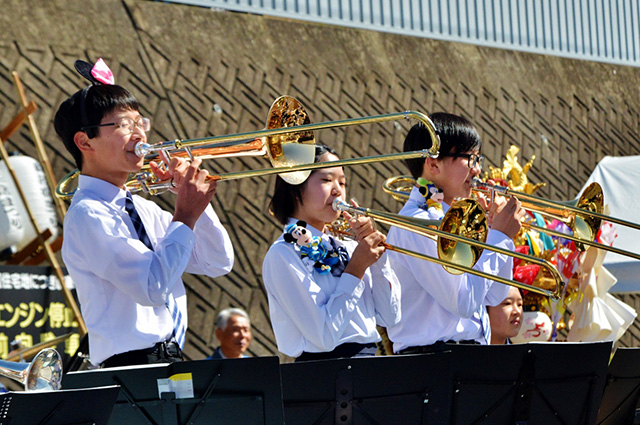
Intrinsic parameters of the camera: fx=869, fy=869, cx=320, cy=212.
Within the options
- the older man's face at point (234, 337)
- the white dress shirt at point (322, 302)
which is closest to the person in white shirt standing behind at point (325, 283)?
the white dress shirt at point (322, 302)

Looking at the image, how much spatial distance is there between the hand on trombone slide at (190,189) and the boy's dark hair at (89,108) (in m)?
0.30

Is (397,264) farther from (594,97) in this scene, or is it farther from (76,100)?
(594,97)

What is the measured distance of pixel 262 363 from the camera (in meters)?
2.84

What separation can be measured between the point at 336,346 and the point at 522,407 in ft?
2.56

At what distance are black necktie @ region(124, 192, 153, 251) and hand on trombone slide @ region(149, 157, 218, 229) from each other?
0.48ft

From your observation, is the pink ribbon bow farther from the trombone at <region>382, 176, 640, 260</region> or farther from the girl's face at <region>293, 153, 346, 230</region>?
the trombone at <region>382, 176, 640, 260</region>

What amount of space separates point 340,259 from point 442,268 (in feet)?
1.50

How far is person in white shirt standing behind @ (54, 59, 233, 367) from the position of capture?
2.94 metres

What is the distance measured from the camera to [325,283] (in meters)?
3.52

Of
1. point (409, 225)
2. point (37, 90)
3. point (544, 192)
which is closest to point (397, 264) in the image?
point (409, 225)

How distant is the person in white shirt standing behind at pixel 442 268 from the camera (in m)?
3.73

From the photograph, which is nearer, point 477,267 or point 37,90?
point 477,267

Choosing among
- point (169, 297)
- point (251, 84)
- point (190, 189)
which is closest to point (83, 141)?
point (190, 189)

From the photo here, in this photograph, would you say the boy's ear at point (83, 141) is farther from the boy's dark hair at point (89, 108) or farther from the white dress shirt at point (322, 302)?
the white dress shirt at point (322, 302)
